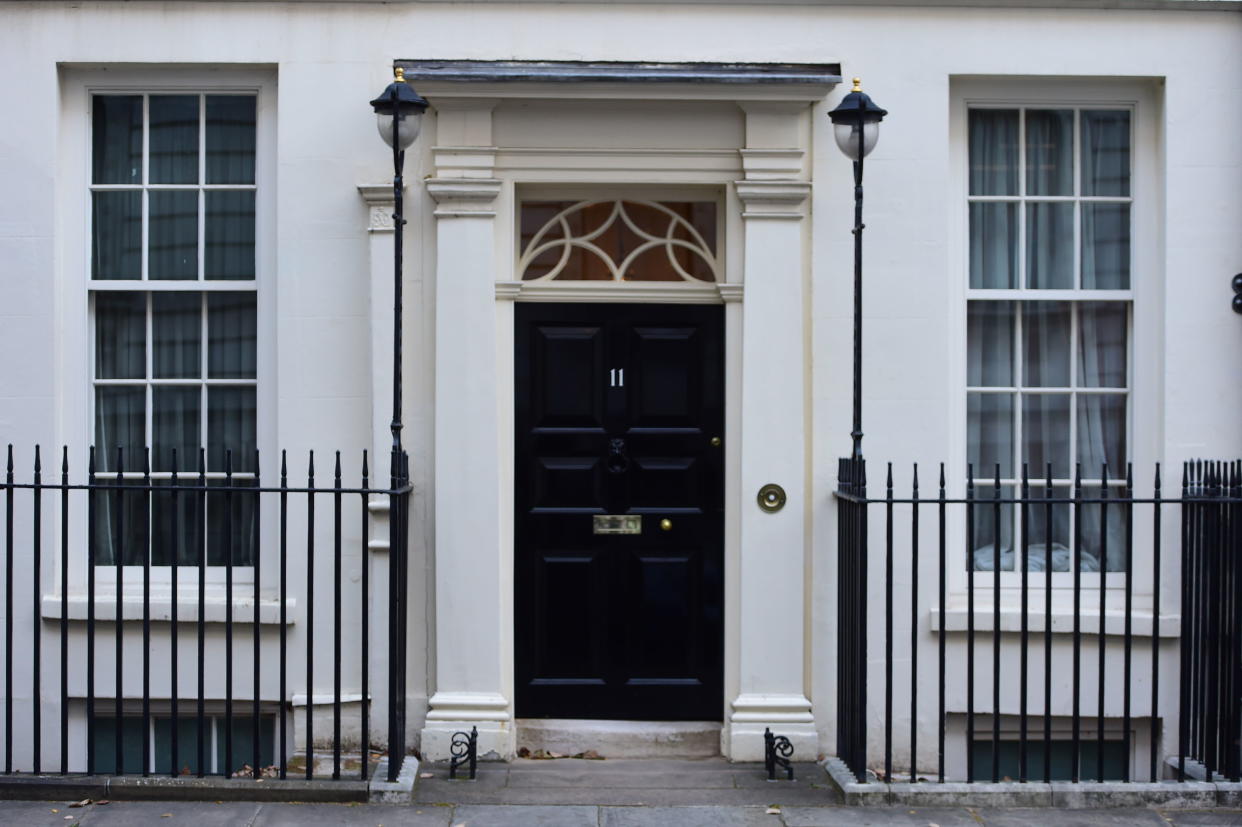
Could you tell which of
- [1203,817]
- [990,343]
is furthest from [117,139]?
[1203,817]

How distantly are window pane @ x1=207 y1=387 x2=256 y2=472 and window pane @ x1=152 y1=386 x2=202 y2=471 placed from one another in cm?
7

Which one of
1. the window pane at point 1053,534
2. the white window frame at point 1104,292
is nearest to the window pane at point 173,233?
the white window frame at point 1104,292

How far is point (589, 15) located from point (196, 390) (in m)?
2.83

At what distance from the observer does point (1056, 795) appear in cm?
577

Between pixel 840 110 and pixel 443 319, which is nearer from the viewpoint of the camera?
pixel 840 110

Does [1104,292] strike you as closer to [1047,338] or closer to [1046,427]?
[1047,338]

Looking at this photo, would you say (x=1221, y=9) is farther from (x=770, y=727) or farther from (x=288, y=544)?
(x=288, y=544)

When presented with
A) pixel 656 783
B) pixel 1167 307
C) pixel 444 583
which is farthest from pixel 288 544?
pixel 1167 307

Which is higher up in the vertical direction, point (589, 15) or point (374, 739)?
point (589, 15)

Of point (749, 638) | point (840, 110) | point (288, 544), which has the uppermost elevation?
point (840, 110)

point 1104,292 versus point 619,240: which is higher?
point 619,240

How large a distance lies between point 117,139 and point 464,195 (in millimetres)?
1920

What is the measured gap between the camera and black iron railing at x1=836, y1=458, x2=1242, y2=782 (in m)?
5.96

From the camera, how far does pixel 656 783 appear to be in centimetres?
623
